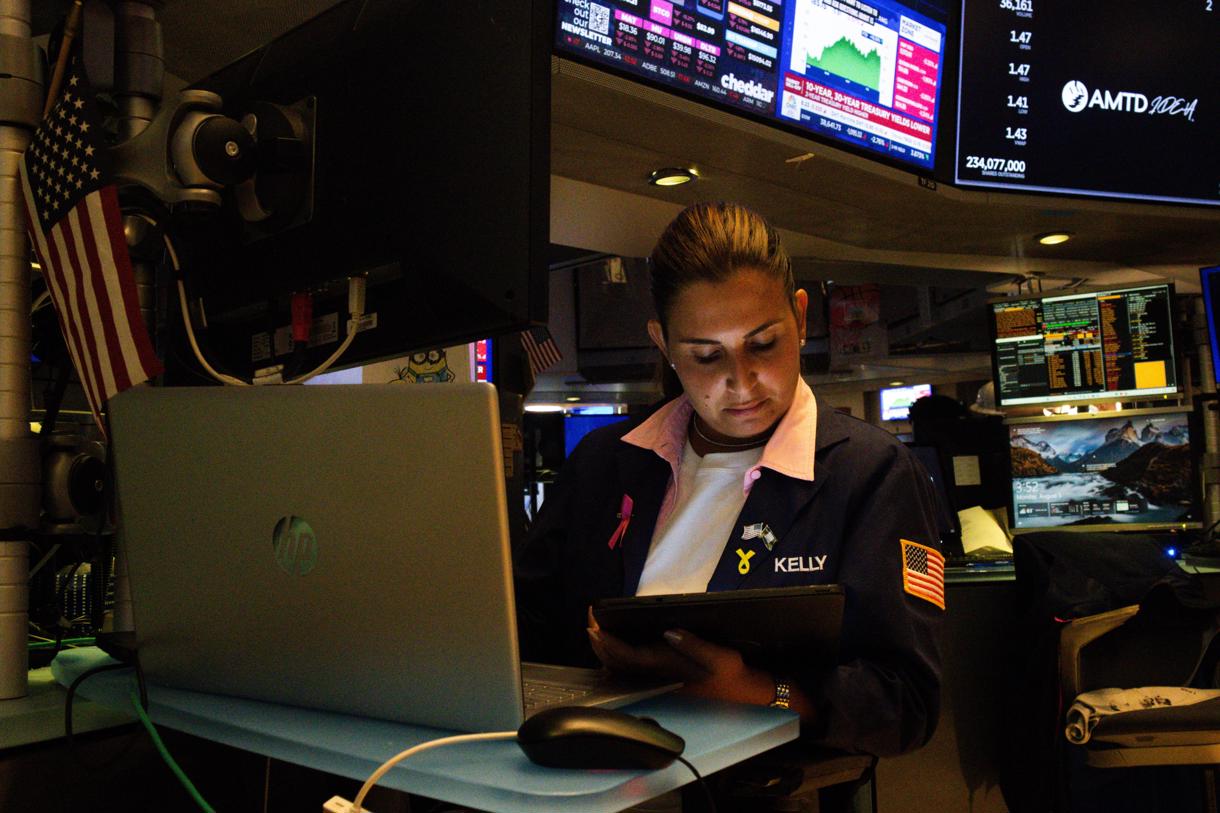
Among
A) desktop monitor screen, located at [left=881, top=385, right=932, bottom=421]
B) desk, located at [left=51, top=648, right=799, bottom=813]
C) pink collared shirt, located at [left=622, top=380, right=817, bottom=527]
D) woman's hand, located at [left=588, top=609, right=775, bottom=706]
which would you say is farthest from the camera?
desktop monitor screen, located at [left=881, top=385, right=932, bottom=421]

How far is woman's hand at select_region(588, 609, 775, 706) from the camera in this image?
3.35 feet

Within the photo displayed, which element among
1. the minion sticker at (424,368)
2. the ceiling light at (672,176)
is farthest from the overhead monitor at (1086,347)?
the minion sticker at (424,368)

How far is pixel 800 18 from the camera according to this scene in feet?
8.16

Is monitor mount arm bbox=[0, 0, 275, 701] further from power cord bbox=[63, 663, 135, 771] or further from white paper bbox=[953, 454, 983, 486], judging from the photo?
white paper bbox=[953, 454, 983, 486]

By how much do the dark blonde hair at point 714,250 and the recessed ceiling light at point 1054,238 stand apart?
2524 millimetres

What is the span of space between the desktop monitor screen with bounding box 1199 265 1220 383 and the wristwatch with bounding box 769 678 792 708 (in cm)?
305

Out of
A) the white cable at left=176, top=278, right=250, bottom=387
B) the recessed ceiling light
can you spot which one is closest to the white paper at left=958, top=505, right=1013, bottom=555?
the recessed ceiling light

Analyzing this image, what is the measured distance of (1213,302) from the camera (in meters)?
3.45

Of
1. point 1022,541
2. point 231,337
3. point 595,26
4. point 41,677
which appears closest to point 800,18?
point 595,26

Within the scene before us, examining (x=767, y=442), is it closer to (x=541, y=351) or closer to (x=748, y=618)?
(x=748, y=618)

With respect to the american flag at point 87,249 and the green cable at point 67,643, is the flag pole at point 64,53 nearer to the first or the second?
the american flag at point 87,249

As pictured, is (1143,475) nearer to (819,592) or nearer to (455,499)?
(819,592)

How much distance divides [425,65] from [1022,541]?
84.0 inches

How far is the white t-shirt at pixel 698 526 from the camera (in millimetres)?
1471
